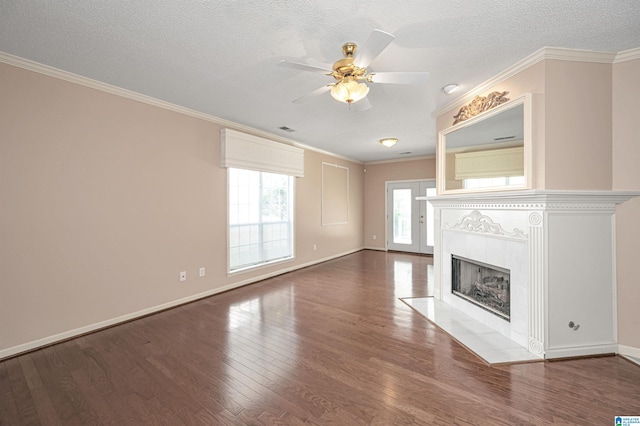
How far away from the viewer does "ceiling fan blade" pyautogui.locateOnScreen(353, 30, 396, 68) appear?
1.59m

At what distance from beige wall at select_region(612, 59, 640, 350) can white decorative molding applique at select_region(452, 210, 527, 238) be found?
80 centimetres

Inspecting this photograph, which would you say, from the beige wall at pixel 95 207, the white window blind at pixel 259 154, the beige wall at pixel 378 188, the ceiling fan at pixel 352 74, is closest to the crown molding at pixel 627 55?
the ceiling fan at pixel 352 74

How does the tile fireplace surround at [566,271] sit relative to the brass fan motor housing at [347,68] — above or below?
below

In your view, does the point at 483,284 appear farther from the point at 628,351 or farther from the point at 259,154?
the point at 259,154

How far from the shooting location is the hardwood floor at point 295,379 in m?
1.72

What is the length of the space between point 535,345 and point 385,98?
2893mm

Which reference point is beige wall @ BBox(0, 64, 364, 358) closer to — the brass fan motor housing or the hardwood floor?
the hardwood floor

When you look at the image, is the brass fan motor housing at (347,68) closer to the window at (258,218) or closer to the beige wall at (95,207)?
the beige wall at (95,207)

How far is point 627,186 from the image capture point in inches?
91.4

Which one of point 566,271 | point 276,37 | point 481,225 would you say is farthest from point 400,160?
point 276,37

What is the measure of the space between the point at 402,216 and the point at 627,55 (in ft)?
17.8

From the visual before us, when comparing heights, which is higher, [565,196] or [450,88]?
[450,88]

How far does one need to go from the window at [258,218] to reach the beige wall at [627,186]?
14.5 feet

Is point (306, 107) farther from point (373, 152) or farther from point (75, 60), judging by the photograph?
point (373, 152)
